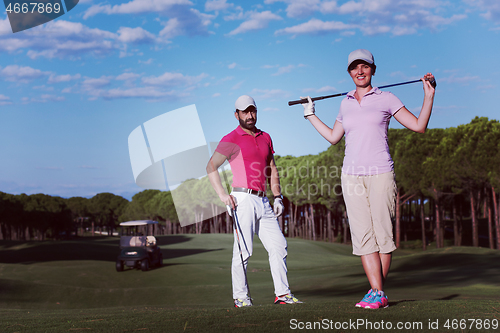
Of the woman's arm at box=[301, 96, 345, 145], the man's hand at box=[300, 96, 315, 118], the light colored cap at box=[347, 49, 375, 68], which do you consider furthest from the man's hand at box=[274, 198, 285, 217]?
the light colored cap at box=[347, 49, 375, 68]

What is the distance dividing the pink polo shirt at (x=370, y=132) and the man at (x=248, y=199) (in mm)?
1486

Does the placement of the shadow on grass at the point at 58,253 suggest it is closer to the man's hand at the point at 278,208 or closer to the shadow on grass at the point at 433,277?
the shadow on grass at the point at 433,277

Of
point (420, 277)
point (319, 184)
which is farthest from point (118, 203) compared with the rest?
point (420, 277)

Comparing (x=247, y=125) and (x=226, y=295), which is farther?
(x=226, y=295)

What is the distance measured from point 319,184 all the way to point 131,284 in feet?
116

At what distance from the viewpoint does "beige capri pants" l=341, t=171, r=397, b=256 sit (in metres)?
5.55

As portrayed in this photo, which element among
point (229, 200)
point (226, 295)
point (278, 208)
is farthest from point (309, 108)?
point (226, 295)

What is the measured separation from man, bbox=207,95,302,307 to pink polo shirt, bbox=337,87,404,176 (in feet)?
4.88

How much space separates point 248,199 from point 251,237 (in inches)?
20.8

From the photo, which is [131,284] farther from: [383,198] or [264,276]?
[383,198]

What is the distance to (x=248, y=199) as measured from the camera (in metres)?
6.70

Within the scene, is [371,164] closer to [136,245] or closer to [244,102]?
[244,102]

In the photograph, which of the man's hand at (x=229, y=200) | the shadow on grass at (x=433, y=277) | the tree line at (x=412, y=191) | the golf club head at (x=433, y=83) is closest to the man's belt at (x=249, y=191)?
the man's hand at (x=229, y=200)

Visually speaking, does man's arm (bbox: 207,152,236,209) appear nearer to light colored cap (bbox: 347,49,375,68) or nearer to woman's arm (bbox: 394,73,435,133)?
light colored cap (bbox: 347,49,375,68)
